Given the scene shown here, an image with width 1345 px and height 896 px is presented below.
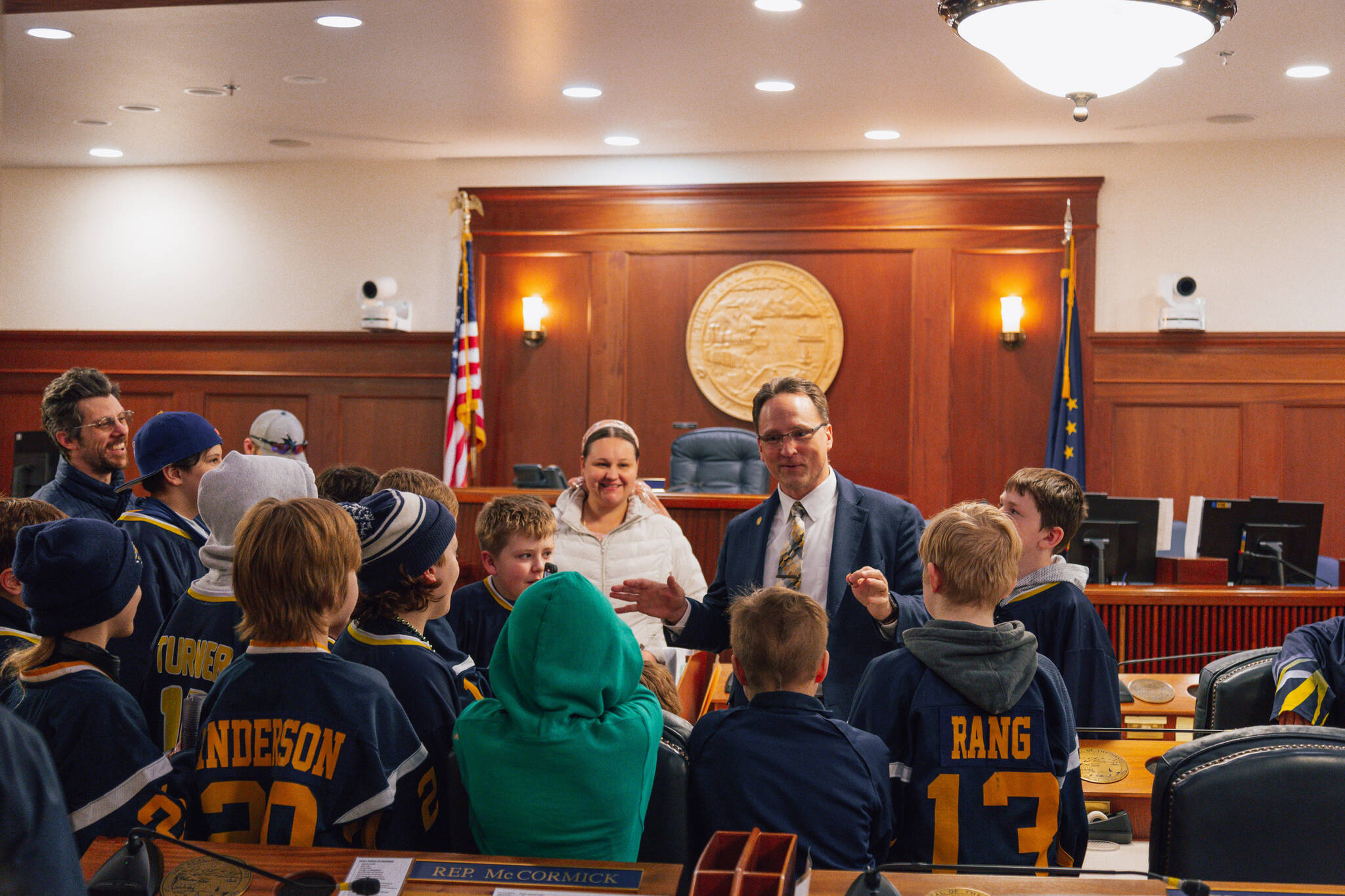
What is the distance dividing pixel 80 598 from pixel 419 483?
987 millimetres

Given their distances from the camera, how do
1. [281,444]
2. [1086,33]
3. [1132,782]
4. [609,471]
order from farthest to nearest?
[281,444] < [609,471] < [1086,33] < [1132,782]

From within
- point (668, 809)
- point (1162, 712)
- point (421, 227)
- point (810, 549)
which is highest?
point (421, 227)

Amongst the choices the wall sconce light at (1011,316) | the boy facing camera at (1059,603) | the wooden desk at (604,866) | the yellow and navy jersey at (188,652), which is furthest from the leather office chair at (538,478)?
the wooden desk at (604,866)

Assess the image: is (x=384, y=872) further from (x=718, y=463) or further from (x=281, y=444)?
(x=718, y=463)

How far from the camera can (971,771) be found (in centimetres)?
200

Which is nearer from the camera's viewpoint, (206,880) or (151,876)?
(151,876)

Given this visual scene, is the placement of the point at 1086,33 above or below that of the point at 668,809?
above

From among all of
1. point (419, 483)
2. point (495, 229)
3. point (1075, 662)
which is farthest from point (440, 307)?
point (1075, 662)

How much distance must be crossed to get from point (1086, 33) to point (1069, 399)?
4.93 metres

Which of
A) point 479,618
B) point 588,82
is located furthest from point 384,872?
point 588,82

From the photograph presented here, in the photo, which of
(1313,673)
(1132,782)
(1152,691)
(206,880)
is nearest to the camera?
(206,880)

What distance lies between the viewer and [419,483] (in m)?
2.85

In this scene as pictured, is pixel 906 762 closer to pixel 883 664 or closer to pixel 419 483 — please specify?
pixel 883 664

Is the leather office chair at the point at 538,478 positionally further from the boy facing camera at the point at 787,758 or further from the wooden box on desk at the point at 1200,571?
the boy facing camera at the point at 787,758
